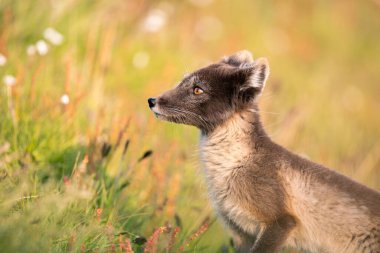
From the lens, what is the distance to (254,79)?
14.5ft

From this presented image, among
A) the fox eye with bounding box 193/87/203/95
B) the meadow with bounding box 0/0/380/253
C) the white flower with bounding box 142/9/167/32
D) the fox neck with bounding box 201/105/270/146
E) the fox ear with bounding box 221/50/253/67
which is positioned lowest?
the meadow with bounding box 0/0/380/253

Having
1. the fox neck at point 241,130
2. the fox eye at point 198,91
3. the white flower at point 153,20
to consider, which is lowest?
the fox neck at point 241,130

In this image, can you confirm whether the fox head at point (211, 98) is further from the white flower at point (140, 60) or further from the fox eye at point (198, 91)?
the white flower at point (140, 60)

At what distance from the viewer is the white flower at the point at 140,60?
8133 mm

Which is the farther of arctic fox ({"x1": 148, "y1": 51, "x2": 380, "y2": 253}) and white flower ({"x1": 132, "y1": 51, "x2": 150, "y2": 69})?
white flower ({"x1": 132, "y1": 51, "x2": 150, "y2": 69})

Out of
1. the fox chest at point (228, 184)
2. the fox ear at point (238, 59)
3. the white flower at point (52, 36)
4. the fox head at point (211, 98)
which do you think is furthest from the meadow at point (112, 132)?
the fox ear at point (238, 59)

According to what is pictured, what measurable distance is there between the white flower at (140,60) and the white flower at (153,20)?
1.79ft

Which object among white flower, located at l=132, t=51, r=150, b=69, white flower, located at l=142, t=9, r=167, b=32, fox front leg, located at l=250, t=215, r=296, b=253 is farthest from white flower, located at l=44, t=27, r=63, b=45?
fox front leg, located at l=250, t=215, r=296, b=253

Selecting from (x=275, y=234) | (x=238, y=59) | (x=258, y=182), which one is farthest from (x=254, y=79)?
(x=275, y=234)

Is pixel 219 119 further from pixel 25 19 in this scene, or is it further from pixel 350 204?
pixel 25 19

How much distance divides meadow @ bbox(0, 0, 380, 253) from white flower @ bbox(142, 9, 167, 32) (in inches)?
1.1

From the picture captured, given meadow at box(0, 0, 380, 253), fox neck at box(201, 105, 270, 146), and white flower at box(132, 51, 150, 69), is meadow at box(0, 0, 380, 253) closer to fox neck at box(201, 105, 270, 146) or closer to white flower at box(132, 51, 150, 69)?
white flower at box(132, 51, 150, 69)

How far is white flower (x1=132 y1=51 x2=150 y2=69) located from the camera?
8.13 m

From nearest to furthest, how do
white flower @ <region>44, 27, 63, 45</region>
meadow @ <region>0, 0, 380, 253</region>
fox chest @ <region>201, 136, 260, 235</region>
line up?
meadow @ <region>0, 0, 380, 253</region>, fox chest @ <region>201, 136, 260, 235</region>, white flower @ <region>44, 27, 63, 45</region>
